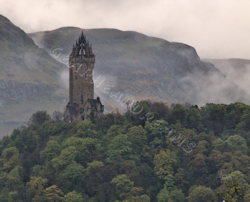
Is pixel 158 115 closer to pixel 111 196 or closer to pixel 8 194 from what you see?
pixel 111 196

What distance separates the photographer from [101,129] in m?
142

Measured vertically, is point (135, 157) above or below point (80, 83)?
below

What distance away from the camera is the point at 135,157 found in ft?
429

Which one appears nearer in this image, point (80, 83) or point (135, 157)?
point (135, 157)

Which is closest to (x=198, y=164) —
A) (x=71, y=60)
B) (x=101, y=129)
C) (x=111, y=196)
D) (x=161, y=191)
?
(x=161, y=191)

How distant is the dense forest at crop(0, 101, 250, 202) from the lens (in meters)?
117

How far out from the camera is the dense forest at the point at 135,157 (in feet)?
384

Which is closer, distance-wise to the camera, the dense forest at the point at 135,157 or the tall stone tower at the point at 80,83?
the dense forest at the point at 135,157

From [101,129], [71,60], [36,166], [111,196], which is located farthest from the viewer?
[71,60]

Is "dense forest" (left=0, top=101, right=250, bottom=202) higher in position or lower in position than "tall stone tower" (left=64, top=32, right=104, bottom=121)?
lower

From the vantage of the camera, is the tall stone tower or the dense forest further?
the tall stone tower

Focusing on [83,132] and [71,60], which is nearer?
[83,132]

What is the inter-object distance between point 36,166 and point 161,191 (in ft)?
106

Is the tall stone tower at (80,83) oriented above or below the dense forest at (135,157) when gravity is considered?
above
